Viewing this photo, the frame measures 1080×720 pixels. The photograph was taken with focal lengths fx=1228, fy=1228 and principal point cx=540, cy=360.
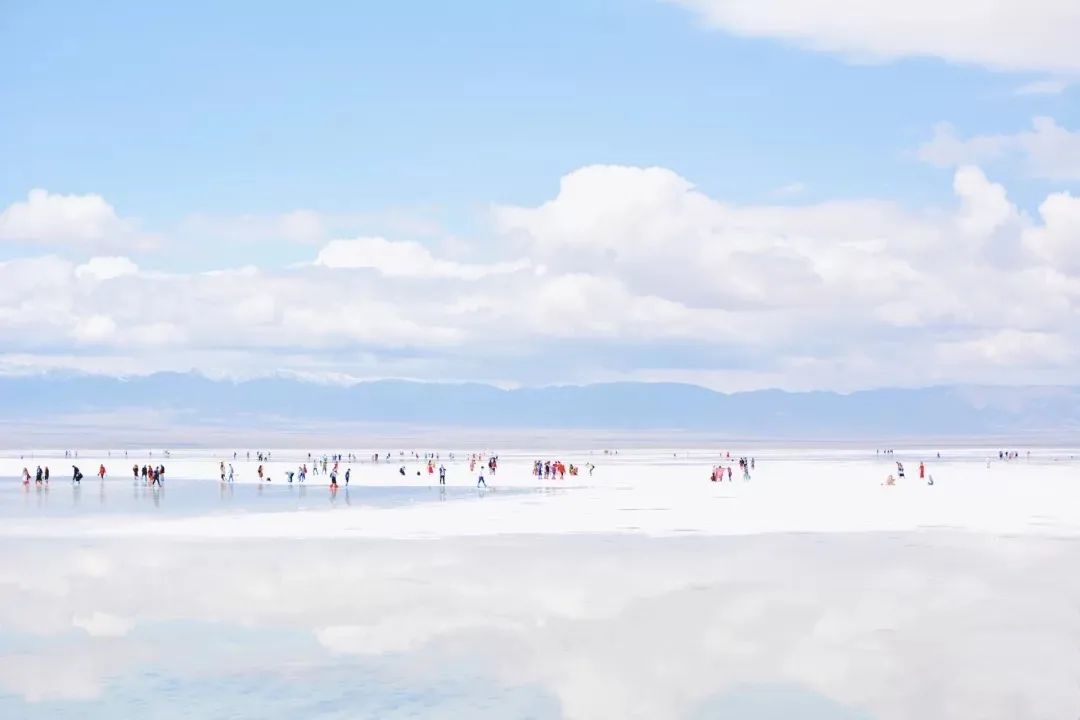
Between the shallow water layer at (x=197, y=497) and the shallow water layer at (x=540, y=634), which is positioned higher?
the shallow water layer at (x=197, y=497)

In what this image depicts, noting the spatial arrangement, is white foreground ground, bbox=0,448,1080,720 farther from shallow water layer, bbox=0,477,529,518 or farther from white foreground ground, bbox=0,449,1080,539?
shallow water layer, bbox=0,477,529,518

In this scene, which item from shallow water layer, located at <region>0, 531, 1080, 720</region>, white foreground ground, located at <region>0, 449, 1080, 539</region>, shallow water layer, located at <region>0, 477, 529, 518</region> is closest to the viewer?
shallow water layer, located at <region>0, 531, 1080, 720</region>

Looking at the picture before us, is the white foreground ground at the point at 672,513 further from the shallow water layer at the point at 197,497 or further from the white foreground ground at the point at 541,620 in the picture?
the shallow water layer at the point at 197,497

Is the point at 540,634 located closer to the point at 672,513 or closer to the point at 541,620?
the point at 541,620

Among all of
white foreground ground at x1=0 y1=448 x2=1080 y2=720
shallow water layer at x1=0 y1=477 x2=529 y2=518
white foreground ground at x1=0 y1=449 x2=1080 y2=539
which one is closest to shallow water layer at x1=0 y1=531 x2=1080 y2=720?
white foreground ground at x1=0 y1=448 x2=1080 y2=720

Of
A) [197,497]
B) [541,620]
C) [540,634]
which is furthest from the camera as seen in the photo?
[197,497]

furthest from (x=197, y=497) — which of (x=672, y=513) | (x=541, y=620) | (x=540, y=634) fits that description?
(x=540, y=634)

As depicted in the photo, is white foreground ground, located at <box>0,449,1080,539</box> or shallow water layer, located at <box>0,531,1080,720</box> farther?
white foreground ground, located at <box>0,449,1080,539</box>

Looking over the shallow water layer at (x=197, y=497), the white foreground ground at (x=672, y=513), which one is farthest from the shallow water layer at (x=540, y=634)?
the shallow water layer at (x=197, y=497)

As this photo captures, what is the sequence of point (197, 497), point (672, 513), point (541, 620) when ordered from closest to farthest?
point (541, 620), point (672, 513), point (197, 497)

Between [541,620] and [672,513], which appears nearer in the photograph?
[541,620]

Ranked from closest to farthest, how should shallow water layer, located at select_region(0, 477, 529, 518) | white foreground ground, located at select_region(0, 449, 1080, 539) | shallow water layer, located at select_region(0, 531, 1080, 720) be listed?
shallow water layer, located at select_region(0, 531, 1080, 720) → white foreground ground, located at select_region(0, 449, 1080, 539) → shallow water layer, located at select_region(0, 477, 529, 518)

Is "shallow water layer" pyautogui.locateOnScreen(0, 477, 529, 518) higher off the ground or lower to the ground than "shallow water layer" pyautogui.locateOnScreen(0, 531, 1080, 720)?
higher

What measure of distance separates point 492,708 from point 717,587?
10178mm
